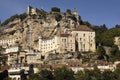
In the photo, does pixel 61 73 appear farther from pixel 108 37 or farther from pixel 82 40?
pixel 108 37

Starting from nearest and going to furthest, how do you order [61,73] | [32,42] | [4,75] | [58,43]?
[61,73], [4,75], [58,43], [32,42]

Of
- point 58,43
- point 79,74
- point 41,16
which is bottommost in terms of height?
point 79,74

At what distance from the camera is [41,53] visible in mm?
90000

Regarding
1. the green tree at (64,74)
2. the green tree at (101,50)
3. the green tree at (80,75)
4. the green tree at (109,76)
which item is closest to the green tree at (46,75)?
the green tree at (64,74)

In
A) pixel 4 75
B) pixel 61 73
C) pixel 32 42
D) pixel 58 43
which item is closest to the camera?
pixel 61 73

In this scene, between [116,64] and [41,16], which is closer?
[116,64]

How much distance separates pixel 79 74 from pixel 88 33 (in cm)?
1770

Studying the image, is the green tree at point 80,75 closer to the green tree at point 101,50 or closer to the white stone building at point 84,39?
the green tree at point 101,50

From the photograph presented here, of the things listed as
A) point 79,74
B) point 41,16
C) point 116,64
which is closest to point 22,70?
point 79,74

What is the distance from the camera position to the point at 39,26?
96875 mm

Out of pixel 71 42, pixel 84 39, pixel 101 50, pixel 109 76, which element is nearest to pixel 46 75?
pixel 109 76

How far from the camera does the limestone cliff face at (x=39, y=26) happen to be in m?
95.5

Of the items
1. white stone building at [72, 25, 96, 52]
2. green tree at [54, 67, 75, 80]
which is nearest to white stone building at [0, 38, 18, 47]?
white stone building at [72, 25, 96, 52]

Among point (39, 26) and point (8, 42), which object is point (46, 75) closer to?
point (39, 26)
